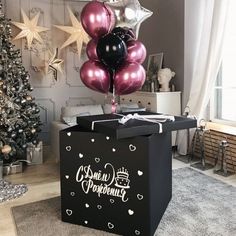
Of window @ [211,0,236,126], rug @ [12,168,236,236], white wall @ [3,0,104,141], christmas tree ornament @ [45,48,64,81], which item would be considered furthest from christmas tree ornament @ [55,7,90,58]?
rug @ [12,168,236,236]

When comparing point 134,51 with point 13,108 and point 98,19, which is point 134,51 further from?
point 13,108

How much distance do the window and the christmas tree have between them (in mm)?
2284

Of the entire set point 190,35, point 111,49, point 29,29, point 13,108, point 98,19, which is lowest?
point 13,108

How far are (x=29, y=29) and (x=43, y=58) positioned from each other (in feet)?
1.54

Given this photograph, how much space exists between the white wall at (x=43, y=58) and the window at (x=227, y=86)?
218 cm

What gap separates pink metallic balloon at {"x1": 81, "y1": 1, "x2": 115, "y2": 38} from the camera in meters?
2.19

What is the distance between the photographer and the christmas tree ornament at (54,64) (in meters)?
4.46

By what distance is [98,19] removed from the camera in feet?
7.16

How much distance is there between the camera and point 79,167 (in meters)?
2.01

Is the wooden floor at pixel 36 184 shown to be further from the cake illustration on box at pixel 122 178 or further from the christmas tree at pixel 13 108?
the cake illustration on box at pixel 122 178

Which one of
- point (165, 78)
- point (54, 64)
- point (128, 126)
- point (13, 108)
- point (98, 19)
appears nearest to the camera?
point (128, 126)

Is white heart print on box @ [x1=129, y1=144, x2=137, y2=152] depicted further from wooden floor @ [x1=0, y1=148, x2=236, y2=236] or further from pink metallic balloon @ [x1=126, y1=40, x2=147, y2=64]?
wooden floor @ [x1=0, y1=148, x2=236, y2=236]

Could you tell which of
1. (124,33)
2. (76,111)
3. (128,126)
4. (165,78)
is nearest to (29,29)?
(76,111)

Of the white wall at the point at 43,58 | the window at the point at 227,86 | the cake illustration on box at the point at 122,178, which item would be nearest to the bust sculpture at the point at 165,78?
the window at the point at 227,86
